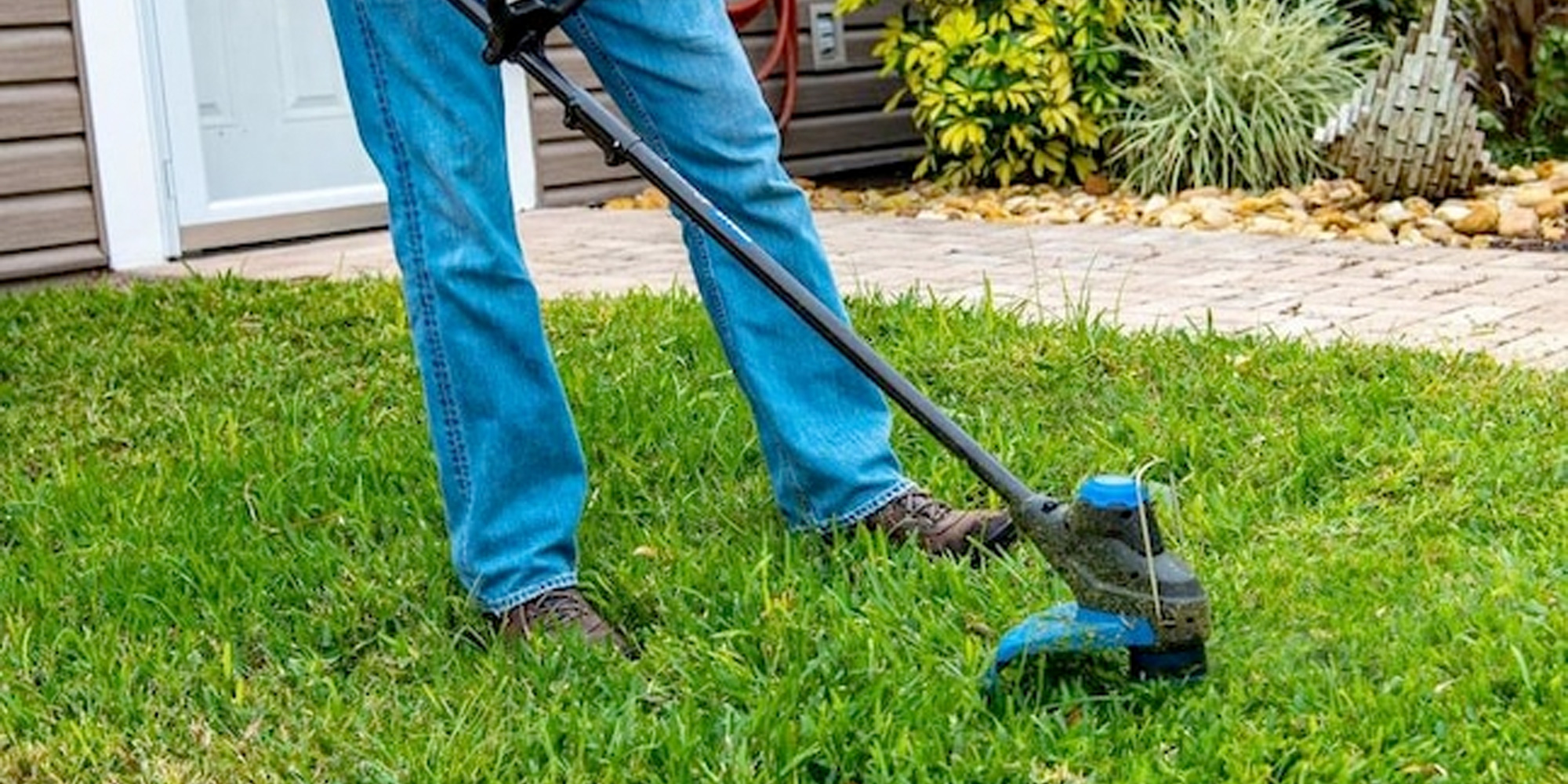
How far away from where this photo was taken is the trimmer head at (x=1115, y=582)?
175 centimetres

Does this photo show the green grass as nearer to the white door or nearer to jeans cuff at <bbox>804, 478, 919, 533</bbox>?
jeans cuff at <bbox>804, 478, 919, 533</bbox>

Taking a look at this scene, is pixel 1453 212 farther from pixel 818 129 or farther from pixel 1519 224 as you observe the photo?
pixel 818 129

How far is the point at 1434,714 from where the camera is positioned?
69.9 inches

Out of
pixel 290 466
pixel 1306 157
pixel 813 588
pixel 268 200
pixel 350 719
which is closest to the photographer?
pixel 350 719

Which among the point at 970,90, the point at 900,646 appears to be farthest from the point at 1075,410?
the point at 970,90

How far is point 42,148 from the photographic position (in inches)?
189

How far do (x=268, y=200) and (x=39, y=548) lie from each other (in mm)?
2927

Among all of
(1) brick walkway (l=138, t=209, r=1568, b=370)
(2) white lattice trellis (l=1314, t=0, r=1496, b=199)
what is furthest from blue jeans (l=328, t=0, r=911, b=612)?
(2) white lattice trellis (l=1314, t=0, r=1496, b=199)

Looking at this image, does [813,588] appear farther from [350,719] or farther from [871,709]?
[350,719]

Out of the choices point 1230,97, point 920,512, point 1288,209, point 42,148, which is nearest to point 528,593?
point 920,512

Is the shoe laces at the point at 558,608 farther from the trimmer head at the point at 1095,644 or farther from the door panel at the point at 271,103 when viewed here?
the door panel at the point at 271,103

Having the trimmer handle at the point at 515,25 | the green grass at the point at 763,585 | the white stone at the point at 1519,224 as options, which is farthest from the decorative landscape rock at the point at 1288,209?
the trimmer handle at the point at 515,25

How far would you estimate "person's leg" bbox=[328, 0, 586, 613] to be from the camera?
210 cm

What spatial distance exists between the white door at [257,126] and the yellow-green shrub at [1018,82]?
1775mm
